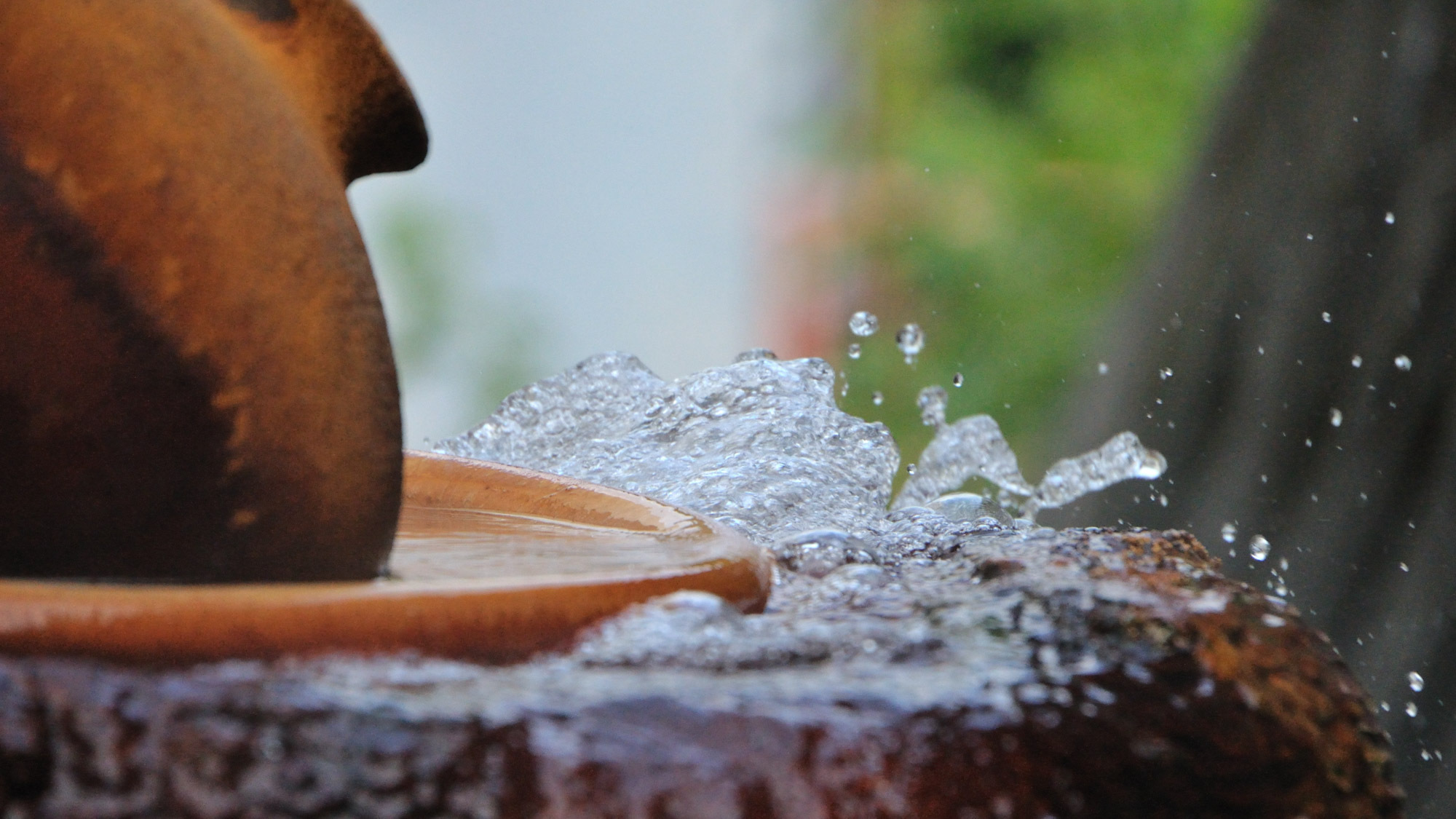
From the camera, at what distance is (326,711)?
0.54 m

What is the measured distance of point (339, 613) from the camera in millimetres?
599

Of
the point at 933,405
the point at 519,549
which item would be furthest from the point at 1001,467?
the point at 519,549

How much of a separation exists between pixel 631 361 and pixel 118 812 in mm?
1185

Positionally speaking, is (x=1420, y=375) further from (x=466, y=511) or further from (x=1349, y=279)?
(x=466, y=511)

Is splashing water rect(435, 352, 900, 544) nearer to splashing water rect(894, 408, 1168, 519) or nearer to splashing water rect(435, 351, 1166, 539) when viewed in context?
splashing water rect(435, 351, 1166, 539)

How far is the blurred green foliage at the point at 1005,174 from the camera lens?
11.4ft

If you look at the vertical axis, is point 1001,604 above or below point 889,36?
below

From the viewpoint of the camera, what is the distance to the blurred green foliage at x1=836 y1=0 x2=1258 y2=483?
348 centimetres

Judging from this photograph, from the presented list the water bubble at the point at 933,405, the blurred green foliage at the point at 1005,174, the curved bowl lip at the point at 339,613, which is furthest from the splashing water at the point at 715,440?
the blurred green foliage at the point at 1005,174

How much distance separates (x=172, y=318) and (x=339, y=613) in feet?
0.64

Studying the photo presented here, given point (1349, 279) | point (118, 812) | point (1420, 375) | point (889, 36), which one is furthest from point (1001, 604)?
point (889, 36)

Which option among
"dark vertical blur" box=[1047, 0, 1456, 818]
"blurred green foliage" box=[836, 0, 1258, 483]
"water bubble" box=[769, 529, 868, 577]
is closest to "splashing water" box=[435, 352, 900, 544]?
"water bubble" box=[769, 529, 868, 577]

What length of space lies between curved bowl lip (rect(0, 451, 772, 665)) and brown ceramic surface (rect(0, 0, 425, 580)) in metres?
0.04

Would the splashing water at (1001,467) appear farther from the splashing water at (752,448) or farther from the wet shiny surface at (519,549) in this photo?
the wet shiny surface at (519,549)
